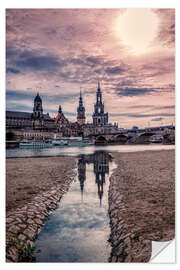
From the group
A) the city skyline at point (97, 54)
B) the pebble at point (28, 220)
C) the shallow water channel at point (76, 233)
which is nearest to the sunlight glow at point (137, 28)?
the city skyline at point (97, 54)

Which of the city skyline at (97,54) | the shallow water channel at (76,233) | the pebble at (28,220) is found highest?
the city skyline at (97,54)

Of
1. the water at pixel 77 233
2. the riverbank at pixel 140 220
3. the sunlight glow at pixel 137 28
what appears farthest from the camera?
the sunlight glow at pixel 137 28

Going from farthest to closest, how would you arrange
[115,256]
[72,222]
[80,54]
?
[80,54]
[72,222]
[115,256]

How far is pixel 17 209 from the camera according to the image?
4945 mm

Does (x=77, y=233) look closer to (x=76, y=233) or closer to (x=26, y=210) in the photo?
(x=76, y=233)

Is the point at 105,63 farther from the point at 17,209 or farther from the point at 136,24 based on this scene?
the point at 17,209

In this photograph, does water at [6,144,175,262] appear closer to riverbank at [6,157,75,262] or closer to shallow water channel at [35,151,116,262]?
shallow water channel at [35,151,116,262]

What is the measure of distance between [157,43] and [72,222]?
5206mm

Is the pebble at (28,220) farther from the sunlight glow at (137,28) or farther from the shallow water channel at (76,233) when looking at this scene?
the sunlight glow at (137,28)

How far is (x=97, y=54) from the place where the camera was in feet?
20.3

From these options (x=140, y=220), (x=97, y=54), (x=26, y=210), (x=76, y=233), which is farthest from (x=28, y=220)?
(x=97, y=54)

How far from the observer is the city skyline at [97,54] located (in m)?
5.11

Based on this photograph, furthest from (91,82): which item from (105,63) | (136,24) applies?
(136,24)
